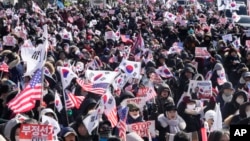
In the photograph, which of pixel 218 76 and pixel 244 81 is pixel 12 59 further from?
pixel 244 81

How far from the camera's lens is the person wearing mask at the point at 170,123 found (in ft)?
29.0

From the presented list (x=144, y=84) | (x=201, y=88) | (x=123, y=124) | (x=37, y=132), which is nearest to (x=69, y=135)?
(x=37, y=132)

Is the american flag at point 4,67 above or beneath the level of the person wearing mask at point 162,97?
above

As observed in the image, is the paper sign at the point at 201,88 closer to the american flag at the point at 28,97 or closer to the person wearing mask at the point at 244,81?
the person wearing mask at the point at 244,81

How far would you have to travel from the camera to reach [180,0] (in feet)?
157

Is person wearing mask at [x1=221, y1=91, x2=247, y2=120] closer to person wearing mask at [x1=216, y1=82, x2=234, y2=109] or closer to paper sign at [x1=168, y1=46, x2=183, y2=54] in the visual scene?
person wearing mask at [x1=216, y1=82, x2=234, y2=109]

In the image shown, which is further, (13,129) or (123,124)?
(123,124)

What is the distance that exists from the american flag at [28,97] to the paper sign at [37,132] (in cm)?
161

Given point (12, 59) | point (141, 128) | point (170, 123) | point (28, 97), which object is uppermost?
point (28, 97)

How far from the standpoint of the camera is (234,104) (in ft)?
33.2

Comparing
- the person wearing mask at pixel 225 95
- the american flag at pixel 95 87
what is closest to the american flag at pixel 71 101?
the american flag at pixel 95 87

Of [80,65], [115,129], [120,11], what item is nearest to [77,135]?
[115,129]

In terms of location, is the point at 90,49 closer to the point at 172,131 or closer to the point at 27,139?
the point at 172,131

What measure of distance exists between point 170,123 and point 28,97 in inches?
70.7
